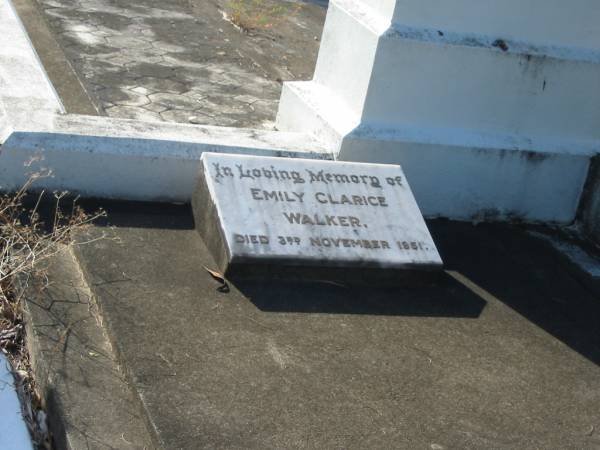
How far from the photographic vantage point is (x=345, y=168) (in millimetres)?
4266

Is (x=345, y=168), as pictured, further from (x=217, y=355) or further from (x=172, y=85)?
(x=172, y=85)

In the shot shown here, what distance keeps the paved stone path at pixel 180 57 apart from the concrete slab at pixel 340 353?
4.03 ft

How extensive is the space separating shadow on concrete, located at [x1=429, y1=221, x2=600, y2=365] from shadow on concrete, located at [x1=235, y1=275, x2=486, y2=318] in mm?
194

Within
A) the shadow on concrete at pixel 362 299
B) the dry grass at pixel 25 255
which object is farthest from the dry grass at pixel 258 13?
the shadow on concrete at pixel 362 299

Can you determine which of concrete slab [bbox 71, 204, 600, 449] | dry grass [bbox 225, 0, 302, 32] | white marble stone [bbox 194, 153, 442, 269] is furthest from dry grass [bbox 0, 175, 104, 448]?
dry grass [bbox 225, 0, 302, 32]

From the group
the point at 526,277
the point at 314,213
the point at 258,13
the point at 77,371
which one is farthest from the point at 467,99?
the point at 258,13

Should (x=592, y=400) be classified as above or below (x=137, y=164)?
below

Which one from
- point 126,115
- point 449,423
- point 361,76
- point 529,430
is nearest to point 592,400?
point 529,430

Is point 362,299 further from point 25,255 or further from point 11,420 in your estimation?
point 11,420

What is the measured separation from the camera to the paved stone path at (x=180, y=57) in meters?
5.36

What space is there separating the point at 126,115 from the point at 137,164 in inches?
34.5

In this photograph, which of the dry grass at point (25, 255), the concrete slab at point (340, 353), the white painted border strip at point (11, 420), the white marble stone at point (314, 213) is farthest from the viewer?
the white marble stone at point (314, 213)

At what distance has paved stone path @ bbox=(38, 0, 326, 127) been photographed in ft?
17.6

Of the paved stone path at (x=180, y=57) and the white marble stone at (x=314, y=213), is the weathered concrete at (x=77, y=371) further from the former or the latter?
the paved stone path at (x=180, y=57)
